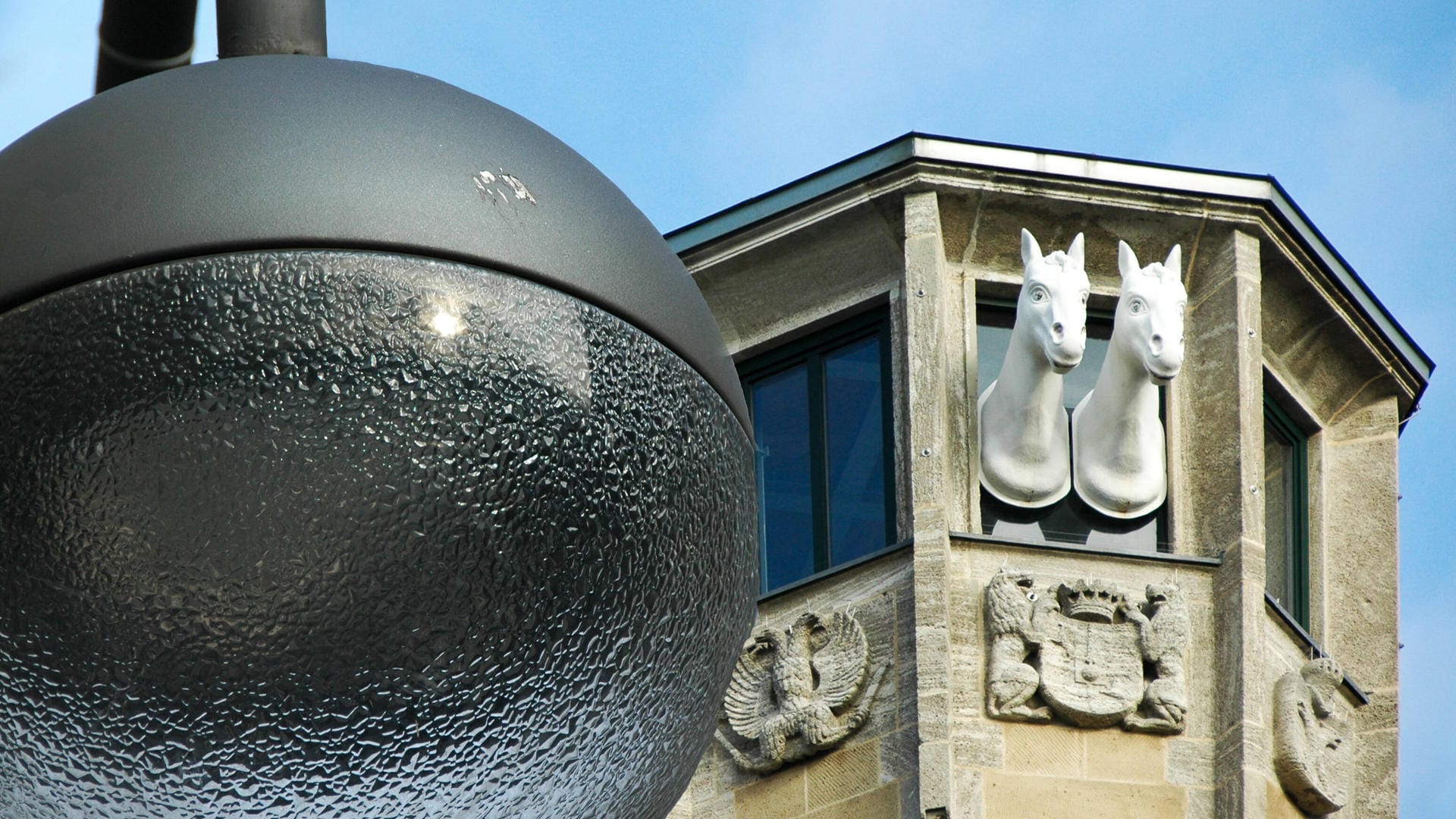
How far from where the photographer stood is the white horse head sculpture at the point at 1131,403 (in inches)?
388

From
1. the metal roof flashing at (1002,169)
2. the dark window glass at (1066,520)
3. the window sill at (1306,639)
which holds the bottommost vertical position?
the window sill at (1306,639)

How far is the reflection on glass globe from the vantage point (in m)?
1.55

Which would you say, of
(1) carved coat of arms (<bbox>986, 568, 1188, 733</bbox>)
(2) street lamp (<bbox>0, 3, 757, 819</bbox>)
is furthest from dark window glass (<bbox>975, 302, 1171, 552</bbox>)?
(2) street lamp (<bbox>0, 3, 757, 819</bbox>)

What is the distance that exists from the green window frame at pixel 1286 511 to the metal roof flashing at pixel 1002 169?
2.43 feet

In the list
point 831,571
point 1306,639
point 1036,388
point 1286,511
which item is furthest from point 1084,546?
point 1286,511

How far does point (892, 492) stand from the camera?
10.2m

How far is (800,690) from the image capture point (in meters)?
9.94

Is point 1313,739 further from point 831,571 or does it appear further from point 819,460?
point 819,460

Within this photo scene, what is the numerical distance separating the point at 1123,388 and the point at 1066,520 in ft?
1.90

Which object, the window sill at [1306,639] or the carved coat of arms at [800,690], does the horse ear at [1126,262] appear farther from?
the carved coat of arms at [800,690]

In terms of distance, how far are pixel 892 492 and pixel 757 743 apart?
3.55 feet

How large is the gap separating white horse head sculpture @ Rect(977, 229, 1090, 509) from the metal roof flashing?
0.33 m

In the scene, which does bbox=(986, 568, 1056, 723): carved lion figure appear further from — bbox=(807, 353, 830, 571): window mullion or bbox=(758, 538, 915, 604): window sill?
bbox=(807, 353, 830, 571): window mullion

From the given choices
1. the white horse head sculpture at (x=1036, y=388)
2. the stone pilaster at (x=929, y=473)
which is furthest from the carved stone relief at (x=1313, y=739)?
the stone pilaster at (x=929, y=473)
